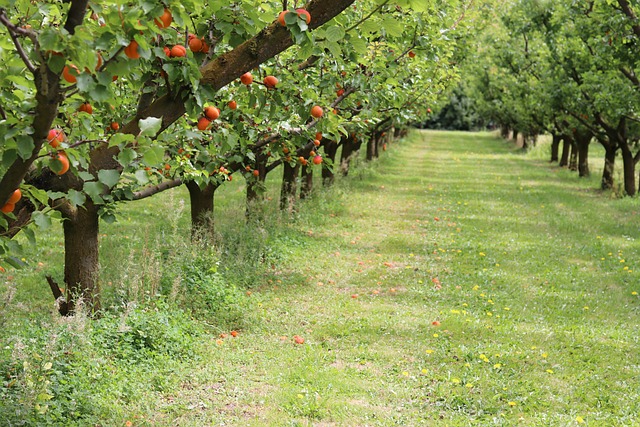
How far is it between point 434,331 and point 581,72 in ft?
48.4

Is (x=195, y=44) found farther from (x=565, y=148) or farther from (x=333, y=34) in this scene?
(x=565, y=148)

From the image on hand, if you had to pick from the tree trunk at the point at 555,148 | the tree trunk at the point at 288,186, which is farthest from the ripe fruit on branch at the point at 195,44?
the tree trunk at the point at 555,148

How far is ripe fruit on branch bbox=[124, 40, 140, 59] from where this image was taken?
2944 millimetres

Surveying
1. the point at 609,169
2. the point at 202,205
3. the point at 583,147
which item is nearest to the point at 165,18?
the point at 202,205

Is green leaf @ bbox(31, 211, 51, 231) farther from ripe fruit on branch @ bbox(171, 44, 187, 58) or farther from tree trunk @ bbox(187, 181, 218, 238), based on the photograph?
tree trunk @ bbox(187, 181, 218, 238)

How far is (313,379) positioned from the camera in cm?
601

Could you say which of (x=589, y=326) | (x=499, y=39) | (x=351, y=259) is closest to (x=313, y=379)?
(x=589, y=326)

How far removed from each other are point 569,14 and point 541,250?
8.22 metres

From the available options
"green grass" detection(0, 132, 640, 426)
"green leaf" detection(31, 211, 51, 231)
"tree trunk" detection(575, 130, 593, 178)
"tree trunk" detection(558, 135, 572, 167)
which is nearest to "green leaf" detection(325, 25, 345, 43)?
"green leaf" detection(31, 211, 51, 231)

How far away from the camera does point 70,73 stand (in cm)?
275

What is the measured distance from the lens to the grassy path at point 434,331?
557 cm

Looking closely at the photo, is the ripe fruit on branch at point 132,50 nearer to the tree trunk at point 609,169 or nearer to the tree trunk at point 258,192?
the tree trunk at point 258,192

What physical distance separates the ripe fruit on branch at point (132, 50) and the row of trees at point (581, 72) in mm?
11274

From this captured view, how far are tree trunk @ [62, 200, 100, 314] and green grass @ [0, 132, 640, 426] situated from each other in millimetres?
296
